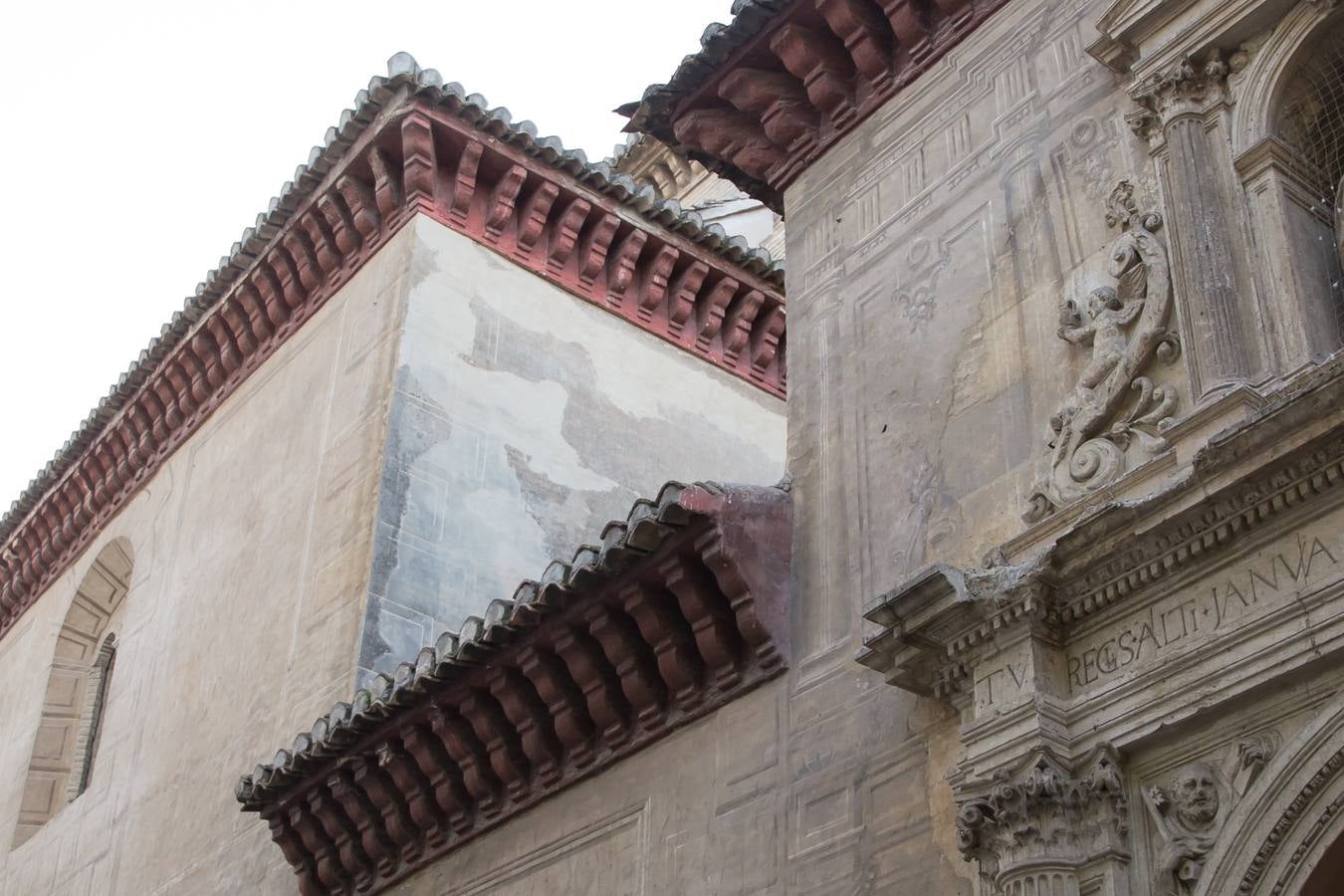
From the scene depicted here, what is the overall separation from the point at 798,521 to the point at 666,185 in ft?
40.5

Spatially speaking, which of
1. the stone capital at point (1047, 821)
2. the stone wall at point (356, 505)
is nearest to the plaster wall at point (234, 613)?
the stone wall at point (356, 505)

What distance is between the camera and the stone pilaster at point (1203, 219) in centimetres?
617

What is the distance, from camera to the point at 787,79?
9.29 m

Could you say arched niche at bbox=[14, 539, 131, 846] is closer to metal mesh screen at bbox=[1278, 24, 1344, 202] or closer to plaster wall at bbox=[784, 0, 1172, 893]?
plaster wall at bbox=[784, 0, 1172, 893]

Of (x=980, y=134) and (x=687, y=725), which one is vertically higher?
(x=980, y=134)

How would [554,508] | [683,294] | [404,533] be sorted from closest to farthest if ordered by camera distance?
[404,533] < [554,508] < [683,294]

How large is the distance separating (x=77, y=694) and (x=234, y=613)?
3913mm

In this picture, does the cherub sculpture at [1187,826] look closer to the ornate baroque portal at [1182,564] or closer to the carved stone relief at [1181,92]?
the ornate baroque portal at [1182,564]

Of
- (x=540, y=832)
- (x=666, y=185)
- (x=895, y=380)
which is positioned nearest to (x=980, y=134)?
(x=895, y=380)

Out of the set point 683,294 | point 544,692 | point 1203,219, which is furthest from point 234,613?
point 1203,219

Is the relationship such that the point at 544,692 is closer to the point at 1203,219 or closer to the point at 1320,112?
the point at 1203,219

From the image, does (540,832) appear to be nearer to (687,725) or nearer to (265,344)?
(687,725)

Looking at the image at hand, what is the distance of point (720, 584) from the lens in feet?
25.7

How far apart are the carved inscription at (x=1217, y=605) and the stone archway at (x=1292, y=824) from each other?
415mm
